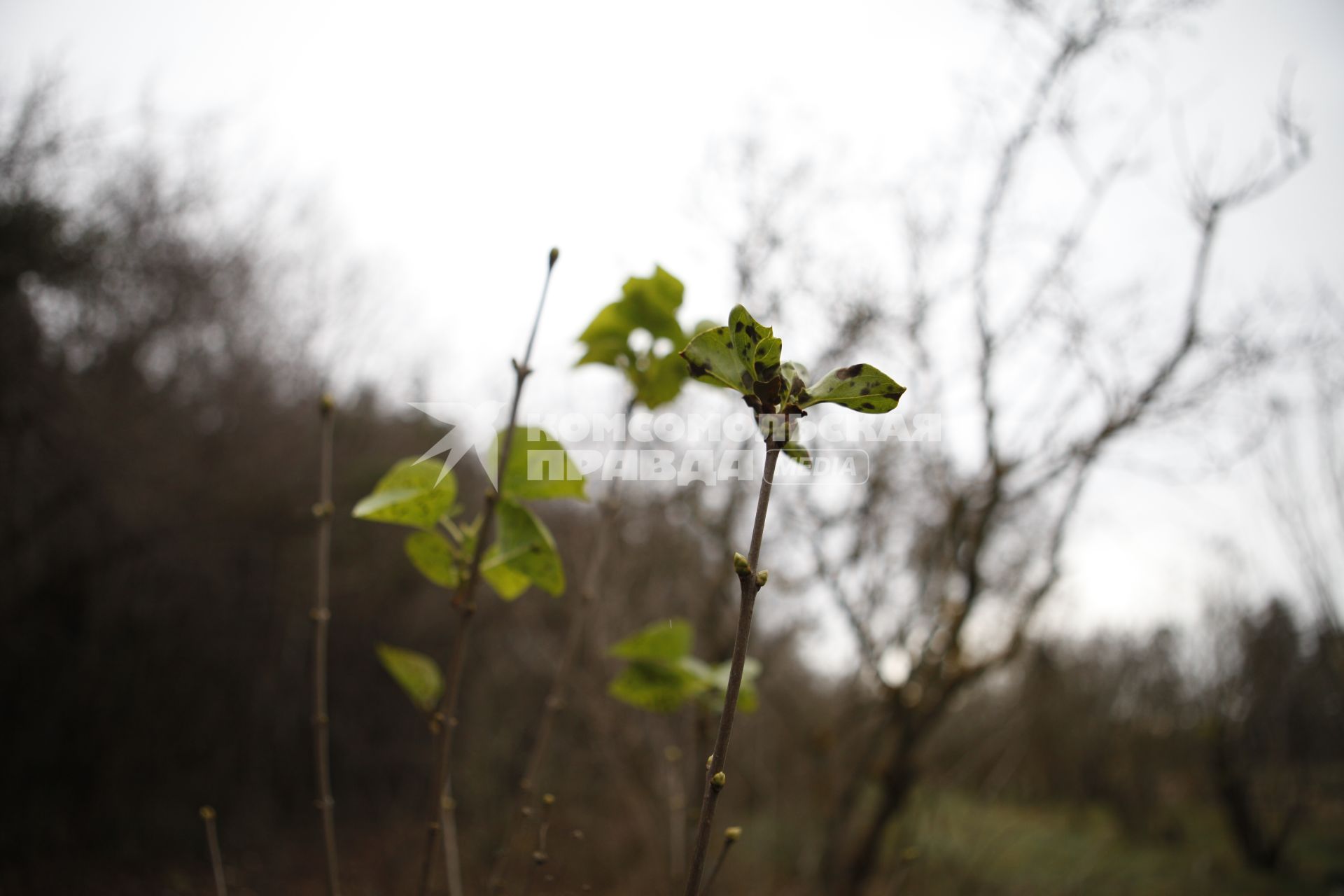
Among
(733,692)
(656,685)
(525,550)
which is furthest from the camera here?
(656,685)

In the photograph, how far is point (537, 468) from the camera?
1.49ft

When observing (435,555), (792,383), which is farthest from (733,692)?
(435,555)

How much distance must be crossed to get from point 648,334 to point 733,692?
328 mm

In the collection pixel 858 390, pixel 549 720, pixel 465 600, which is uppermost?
pixel 858 390

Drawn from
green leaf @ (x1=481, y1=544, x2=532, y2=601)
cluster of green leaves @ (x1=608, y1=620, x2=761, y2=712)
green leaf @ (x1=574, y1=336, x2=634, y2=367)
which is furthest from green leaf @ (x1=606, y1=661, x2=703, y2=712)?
green leaf @ (x1=574, y1=336, x2=634, y2=367)

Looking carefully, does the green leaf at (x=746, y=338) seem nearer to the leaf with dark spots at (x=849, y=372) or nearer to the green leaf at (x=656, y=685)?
the leaf with dark spots at (x=849, y=372)

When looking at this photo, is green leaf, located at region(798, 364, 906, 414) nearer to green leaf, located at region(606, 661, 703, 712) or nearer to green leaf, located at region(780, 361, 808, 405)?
green leaf, located at region(780, 361, 808, 405)

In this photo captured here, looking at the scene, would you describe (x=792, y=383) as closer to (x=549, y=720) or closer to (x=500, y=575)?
(x=500, y=575)

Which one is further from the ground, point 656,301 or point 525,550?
point 656,301

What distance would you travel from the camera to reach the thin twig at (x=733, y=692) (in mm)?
291

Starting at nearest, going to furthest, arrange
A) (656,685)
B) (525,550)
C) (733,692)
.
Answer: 1. (733,692)
2. (525,550)
3. (656,685)

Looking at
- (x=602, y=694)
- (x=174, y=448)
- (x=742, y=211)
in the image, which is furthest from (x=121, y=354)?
(x=742, y=211)

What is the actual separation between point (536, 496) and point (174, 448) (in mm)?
4554

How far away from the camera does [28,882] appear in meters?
3.63
